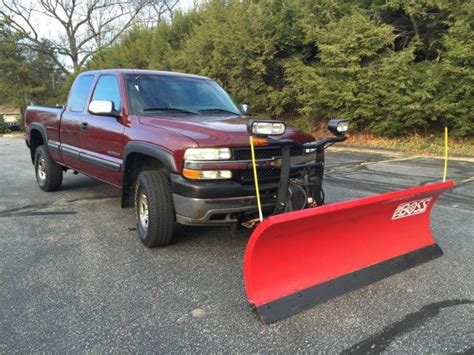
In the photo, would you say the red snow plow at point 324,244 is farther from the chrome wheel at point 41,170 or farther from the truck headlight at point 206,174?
the chrome wheel at point 41,170

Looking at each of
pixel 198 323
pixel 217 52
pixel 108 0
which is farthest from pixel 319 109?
pixel 108 0

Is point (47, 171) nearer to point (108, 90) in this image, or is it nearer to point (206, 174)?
point (108, 90)

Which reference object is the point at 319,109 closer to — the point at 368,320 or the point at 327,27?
the point at 327,27

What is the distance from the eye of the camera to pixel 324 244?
328 centimetres

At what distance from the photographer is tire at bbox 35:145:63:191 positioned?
703cm

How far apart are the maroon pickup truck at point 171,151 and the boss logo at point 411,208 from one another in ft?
2.44

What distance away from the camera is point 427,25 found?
1291cm

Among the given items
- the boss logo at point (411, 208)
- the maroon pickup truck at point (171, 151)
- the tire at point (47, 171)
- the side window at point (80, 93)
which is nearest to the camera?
the boss logo at point (411, 208)

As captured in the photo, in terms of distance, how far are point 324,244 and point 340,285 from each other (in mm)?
327

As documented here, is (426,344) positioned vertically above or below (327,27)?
below

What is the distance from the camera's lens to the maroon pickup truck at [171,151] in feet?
12.3

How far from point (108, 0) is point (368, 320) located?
1898 inches

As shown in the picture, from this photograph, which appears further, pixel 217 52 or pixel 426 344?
pixel 217 52

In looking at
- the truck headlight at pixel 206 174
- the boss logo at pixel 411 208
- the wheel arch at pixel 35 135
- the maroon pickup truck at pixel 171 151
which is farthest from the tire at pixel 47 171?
the boss logo at pixel 411 208
